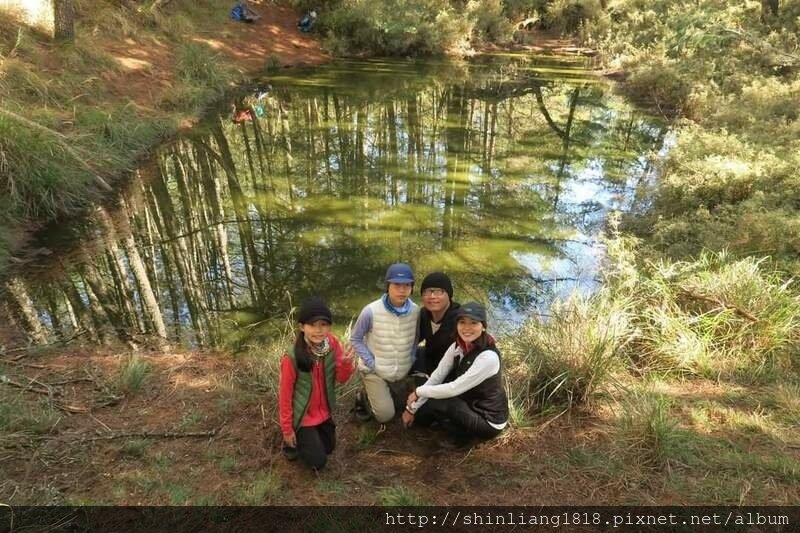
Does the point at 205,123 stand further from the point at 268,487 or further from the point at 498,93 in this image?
the point at 268,487

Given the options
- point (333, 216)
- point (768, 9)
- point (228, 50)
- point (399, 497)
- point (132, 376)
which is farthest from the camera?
point (228, 50)

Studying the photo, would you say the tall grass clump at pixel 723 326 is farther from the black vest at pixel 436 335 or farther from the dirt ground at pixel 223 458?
the black vest at pixel 436 335

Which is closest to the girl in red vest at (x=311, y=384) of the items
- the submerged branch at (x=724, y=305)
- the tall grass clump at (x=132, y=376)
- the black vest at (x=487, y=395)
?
the black vest at (x=487, y=395)

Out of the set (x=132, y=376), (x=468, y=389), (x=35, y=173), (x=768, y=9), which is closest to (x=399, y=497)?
(x=468, y=389)

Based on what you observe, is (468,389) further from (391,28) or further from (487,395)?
(391,28)

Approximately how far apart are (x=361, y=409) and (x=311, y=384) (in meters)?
0.69

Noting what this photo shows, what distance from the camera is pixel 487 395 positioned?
308 centimetres

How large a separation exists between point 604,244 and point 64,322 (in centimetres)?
646

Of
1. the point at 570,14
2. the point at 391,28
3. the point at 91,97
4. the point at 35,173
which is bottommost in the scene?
the point at 35,173

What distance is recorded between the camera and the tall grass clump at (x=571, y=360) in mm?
3547

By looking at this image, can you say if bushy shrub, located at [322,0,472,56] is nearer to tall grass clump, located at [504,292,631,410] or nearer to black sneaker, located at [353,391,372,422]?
tall grass clump, located at [504,292,631,410]

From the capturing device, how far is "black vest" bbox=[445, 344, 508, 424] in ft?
9.98

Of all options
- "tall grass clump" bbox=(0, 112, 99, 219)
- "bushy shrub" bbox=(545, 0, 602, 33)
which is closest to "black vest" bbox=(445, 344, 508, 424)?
"tall grass clump" bbox=(0, 112, 99, 219)

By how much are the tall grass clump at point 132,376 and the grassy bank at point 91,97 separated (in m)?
2.95
